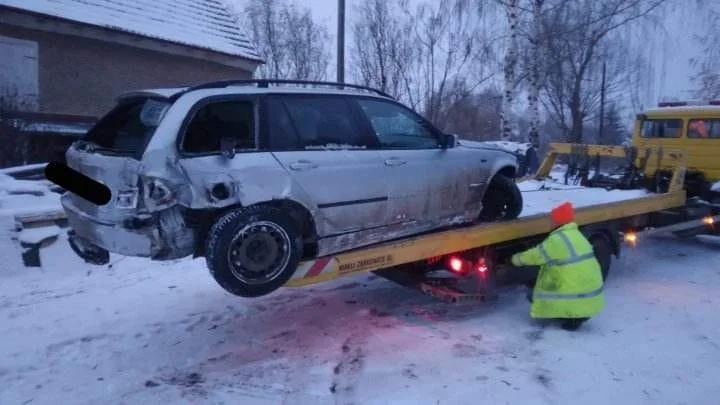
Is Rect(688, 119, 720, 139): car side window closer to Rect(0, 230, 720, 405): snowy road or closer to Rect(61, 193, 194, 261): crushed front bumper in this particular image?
Rect(0, 230, 720, 405): snowy road

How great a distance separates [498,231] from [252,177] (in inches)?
102

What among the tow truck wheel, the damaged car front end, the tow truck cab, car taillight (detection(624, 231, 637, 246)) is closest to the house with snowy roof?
the damaged car front end

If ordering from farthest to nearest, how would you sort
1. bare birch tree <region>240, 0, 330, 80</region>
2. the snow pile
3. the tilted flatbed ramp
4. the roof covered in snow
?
1. bare birch tree <region>240, 0, 330, 80</region>
2. the roof covered in snow
3. the snow pile
4. the tilted flatbed ramp

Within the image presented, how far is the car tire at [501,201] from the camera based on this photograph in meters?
6.09

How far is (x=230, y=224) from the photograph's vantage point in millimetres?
4055

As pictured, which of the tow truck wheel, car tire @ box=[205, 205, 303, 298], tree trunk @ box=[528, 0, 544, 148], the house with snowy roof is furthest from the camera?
tree trunk @ box=[528, 0, 544, 148]

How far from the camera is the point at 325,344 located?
5070 mm

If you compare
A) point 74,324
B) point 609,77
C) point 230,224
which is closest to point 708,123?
point 230,224

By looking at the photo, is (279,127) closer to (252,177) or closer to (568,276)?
(252,177)

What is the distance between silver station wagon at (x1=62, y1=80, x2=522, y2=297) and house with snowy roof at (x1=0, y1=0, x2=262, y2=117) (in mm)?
9369

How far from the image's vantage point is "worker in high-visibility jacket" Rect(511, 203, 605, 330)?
5273 millimetres

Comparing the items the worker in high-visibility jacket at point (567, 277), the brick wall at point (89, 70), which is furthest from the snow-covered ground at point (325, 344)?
the brick wall at point (89, 70)

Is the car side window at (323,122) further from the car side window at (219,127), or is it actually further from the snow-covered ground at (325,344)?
the snow-covered ground at (325,344)

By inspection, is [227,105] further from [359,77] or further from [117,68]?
[359,77]
